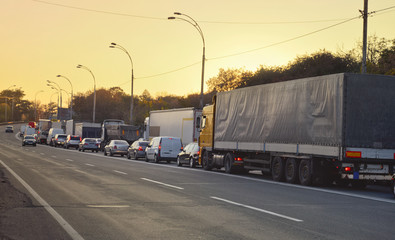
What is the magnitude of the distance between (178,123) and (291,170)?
2132cm

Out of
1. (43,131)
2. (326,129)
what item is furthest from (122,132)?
(326,129)

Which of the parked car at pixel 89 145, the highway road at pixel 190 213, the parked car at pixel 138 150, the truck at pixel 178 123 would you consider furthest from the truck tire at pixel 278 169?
the parked car at pixel 89 145

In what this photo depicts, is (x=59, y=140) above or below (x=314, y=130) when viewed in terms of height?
below

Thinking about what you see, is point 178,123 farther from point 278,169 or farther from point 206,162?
point 278,169

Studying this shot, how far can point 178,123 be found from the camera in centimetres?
4031

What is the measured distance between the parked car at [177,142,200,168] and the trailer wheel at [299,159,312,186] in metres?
12.2

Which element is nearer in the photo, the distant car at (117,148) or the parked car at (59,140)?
the distant car at (117,148)

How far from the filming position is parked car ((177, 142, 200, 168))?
101 ft

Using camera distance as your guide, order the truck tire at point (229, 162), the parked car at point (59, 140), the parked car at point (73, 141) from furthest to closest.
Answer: the parked car at point (59, 140) → the parked car at point (73, 141) → the truck tire at point (229, 162)

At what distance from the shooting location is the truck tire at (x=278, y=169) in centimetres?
2009

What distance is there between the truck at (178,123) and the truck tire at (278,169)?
14390 mm

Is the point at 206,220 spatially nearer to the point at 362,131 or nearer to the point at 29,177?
the point at 362,131

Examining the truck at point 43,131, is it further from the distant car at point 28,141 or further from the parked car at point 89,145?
the parked car at point 89,145

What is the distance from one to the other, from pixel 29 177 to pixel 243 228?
39.7ft
